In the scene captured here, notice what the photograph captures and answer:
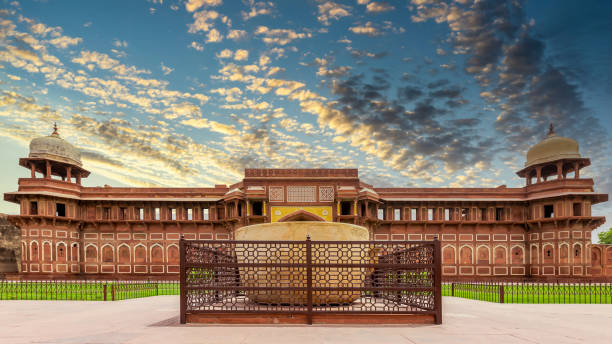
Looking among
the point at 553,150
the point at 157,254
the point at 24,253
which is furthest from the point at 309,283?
the point at 553,150

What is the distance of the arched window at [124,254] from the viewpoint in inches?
1038

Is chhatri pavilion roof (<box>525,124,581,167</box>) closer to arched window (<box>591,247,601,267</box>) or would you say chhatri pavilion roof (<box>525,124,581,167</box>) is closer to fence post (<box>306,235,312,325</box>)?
arched window (<box>591,247,601,267</box>)

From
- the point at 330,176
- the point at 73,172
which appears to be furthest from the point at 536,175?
the point at 73,172

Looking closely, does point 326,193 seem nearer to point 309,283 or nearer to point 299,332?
point 309,283

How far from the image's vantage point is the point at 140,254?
26.5m

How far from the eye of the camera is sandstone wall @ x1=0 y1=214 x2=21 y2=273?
2841cm

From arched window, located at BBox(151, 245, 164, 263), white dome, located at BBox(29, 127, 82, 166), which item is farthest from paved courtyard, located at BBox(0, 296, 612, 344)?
white dome, located at BBox(29, 127, 82, 166)

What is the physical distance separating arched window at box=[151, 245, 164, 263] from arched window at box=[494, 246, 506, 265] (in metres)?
27.0

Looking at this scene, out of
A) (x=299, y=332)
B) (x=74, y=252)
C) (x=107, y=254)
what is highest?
(x=299, y=332)

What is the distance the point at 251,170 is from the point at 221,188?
167 inches

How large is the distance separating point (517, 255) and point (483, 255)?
2650mm

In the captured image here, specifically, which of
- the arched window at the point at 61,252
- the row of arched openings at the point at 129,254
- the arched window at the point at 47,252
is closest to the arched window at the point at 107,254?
the row of arched openings at the point at 129,254

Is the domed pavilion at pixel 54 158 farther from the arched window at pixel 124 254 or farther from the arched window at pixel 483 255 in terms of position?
the arched window at pixel 483 255

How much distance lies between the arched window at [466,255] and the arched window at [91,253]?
2950 cm
